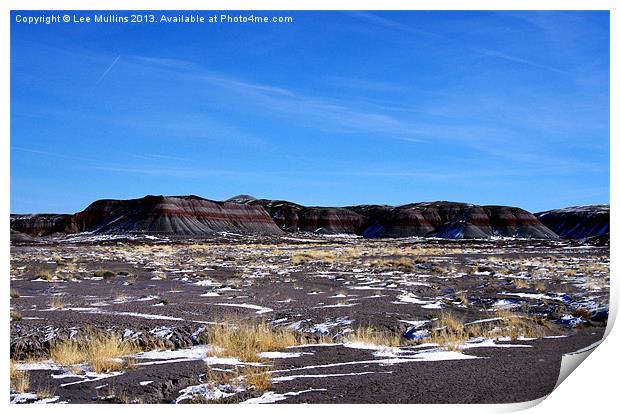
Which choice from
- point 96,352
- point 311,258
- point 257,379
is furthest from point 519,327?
point 311,258

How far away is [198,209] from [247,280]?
98.4 m

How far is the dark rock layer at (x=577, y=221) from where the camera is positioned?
106m

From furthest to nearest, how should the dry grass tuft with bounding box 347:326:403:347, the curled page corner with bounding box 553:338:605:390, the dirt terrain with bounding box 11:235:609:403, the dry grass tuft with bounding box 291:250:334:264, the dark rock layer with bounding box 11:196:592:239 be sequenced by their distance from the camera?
the dark rock layer with bounding box 11:196:592:239, the dry grass tuft with bounding box 291:250:334:264, the dry grass tuft with bounding box 347:326:403:347, the curled page corner with bounding box 553:338:605:390, the dirt terrain with bounding box 11:235:609:403

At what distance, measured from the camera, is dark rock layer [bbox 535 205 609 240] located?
10550 cm

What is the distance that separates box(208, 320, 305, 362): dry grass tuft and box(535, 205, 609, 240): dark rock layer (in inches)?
4011

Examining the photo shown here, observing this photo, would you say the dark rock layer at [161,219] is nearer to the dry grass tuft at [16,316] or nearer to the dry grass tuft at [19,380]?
the dry grass tuft at [16,316]

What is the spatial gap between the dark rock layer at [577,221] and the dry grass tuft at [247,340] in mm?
101881

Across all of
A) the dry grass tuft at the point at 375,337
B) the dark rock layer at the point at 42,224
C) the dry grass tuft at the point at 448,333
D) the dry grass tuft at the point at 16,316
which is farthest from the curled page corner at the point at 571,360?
the dark rock layer at the point at 42,224

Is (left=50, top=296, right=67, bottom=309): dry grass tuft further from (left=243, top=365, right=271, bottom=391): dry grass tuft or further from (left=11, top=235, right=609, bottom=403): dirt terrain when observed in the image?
(left=243, top=365, right=271, bottom=391): dry grass tuft

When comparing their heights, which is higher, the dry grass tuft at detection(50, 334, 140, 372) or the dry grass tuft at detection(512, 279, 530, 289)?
the dry grass tuft at detection(512, 279, 530, 289)

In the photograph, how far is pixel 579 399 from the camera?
19.5 ft

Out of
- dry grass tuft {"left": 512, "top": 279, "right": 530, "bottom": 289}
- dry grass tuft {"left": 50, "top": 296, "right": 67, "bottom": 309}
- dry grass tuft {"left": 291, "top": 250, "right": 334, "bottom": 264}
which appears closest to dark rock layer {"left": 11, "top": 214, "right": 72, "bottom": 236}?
dry grass tuft {"left": 291, "top": 250, "right": 334, "bottom": 264}

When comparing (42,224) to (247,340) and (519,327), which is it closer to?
(247,340)

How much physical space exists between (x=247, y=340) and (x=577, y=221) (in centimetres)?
12278
